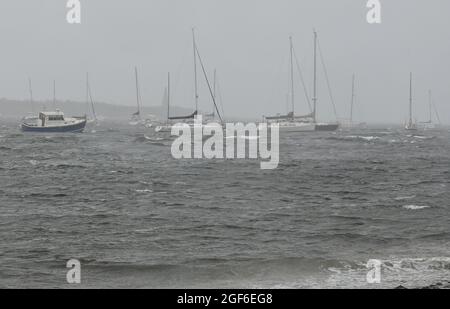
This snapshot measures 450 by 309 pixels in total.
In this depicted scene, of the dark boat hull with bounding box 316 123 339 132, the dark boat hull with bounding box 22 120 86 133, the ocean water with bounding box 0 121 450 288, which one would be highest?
the dark boat hull with bounding box 22 120 86 133

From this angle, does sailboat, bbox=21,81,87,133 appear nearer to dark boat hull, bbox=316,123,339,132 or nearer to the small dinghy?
the small dinghy

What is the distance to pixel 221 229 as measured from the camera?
19891 millimetres

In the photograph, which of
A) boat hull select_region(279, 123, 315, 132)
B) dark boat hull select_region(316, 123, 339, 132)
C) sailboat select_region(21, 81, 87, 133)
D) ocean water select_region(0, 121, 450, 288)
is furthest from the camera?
dark boat hull select_region(316, 123, 339, 132)

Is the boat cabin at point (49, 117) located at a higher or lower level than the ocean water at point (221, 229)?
higher

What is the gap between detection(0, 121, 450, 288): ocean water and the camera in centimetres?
1430

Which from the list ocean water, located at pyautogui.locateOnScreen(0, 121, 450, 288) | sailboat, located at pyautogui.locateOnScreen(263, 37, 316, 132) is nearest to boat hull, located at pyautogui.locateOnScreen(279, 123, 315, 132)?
sailboat, located at pyautogui.locateOnScreen(263, 37, 316, 132)

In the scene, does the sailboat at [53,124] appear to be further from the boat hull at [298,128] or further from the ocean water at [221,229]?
the ocean water at [221,229]

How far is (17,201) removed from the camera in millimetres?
25844

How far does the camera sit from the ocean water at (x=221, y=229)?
14.3 m

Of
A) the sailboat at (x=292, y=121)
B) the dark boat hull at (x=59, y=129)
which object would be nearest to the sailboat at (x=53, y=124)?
the dark boat hull at (x=59, y=129)

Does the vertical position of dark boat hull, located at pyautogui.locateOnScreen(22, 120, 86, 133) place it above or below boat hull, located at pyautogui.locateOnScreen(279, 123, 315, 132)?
above

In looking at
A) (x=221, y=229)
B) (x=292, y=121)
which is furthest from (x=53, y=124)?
(x=221, y=229)

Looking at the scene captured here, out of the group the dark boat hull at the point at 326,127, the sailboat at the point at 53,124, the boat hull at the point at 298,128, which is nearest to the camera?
the sailboat at the point at 53,124
